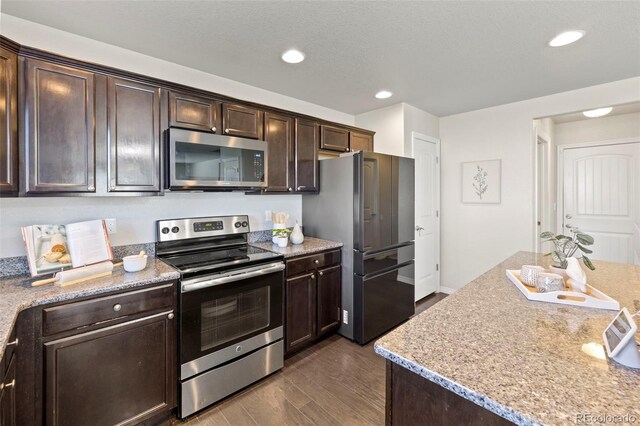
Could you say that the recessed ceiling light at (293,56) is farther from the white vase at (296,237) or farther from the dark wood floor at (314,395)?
the dark wood floor at (314,395)

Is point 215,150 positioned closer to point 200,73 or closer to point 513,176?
point 200,73

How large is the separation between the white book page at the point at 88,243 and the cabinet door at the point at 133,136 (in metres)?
0.29

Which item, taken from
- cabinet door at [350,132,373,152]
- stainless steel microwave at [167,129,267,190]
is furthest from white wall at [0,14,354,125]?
cabinet door at [350,132,373,152]

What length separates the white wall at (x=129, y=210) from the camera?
1.78 m

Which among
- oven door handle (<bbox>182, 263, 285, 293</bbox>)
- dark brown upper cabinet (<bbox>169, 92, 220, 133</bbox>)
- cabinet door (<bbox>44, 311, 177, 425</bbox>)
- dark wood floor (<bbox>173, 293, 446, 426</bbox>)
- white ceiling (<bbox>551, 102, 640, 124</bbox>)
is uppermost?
white ceiling (<bbox>551, 102, 640, 124</bbox>)

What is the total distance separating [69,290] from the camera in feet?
4.87

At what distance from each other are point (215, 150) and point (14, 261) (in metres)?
1.39

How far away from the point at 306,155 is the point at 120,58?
1647 millimetres

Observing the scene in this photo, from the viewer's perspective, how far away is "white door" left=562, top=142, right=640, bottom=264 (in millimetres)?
3693

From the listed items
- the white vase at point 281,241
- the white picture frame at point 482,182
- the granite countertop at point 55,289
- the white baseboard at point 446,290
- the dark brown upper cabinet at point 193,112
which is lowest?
the white baseboard at point 446,290

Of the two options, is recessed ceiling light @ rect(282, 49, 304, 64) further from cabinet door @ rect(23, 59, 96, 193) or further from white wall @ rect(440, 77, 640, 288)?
white wall @ rect(440, 77, 640, 288)

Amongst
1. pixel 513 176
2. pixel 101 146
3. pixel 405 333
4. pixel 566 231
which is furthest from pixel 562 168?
pixel 101 146

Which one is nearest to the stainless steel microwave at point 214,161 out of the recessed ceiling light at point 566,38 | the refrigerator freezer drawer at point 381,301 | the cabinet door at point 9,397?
the cabinet door at point 9,397

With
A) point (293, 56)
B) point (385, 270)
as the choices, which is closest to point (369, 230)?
point (385, 270)
